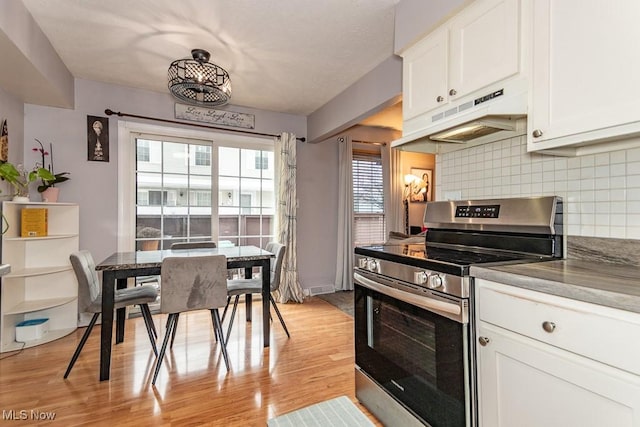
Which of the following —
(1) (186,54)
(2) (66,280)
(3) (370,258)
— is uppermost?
(1) (186,54)

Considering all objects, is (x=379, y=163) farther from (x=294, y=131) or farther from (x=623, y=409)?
(x=623, y=409)

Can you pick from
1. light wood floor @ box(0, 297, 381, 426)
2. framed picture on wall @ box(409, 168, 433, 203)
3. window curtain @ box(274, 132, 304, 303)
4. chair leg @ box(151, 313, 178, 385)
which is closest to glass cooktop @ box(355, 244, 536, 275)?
light wood floor @ box(0, 297, 381, 426)

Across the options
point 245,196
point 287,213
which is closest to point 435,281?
point 287,213

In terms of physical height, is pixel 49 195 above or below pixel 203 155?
below

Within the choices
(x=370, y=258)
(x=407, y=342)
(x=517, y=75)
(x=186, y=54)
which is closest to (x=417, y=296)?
(x=407, y=342)

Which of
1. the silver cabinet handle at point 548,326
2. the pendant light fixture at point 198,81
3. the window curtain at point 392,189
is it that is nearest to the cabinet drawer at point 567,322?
the silver cabinet handle at point 548,326

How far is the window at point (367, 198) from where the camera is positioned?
4.83 metres

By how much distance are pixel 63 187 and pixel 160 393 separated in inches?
94.1

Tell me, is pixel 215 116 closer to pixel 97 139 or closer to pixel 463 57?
pixel 97 139

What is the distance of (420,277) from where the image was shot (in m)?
A: 1.36

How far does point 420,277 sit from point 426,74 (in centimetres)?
122

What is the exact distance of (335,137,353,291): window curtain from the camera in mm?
4543

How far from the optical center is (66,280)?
10.0 ft

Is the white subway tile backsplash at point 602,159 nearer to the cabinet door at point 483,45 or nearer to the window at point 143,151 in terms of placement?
the cabinet door at point 483,45
